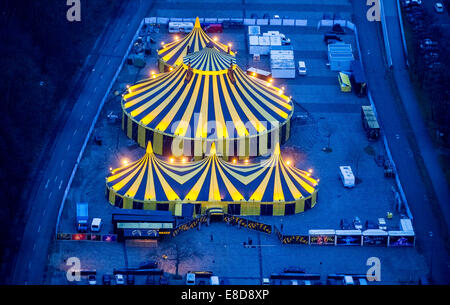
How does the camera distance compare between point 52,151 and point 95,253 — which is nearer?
point 95,253

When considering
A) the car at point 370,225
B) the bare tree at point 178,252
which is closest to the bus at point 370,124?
the car at point 370,225

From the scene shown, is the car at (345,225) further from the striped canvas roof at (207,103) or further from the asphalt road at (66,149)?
the asphalt road at (66,149)

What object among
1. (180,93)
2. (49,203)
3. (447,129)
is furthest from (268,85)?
(49,203)

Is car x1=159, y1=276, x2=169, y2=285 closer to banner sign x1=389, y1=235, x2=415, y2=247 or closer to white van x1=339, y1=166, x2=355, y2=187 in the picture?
banner sign x1=389, y1=235, x2=415, y2=247

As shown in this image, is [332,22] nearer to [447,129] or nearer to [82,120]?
[447,129]

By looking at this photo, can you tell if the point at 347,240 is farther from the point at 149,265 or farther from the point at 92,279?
the point at 92,279

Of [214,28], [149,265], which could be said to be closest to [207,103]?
[149,265]

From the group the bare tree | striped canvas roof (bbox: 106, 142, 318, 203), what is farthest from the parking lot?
striped canvas roof (bbox: 106, 142, 318, 203)
